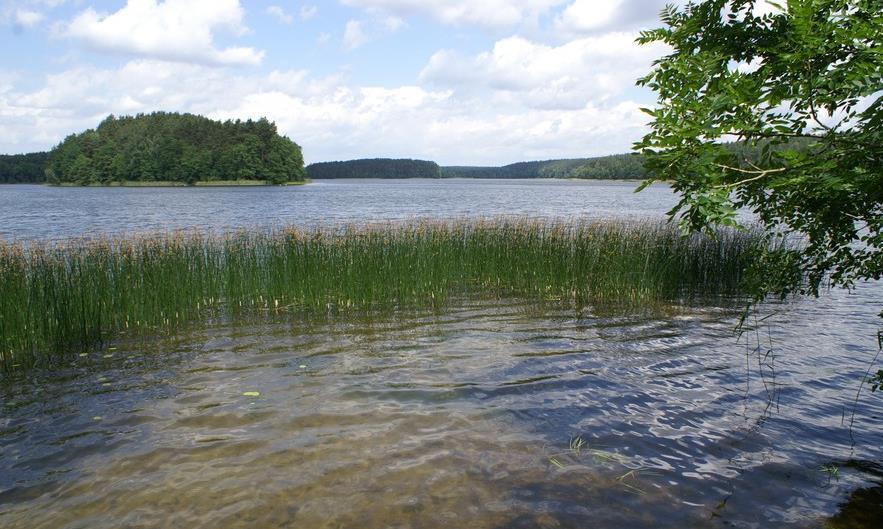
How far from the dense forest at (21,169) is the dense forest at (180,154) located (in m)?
16.5

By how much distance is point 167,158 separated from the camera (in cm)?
8438

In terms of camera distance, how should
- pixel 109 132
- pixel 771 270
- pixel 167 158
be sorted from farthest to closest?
1. pixel 109 132
2. pixel 167 158
3. pixel 771 270

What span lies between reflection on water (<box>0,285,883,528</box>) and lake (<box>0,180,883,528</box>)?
0.07 feet

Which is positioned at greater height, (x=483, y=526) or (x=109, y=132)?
(x=109, y=132)

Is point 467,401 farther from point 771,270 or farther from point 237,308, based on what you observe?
point 237,308

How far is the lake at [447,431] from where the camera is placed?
3805 mm

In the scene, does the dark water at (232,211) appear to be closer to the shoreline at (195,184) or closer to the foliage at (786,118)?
the foliage at (786,118)

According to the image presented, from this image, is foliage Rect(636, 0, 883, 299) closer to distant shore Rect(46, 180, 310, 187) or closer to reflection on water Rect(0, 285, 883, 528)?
reflection on water Rect(0, 285, 883, 528)

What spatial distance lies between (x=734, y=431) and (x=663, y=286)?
18.8 feet

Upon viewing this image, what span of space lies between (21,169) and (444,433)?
12916cm

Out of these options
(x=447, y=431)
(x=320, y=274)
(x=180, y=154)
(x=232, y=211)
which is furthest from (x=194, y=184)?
(x=447, y=431)

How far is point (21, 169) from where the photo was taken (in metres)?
106

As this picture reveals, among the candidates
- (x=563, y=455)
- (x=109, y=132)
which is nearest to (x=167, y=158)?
(x=109, y=132)

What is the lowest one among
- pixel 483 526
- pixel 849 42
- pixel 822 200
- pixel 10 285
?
pixel 483 526
